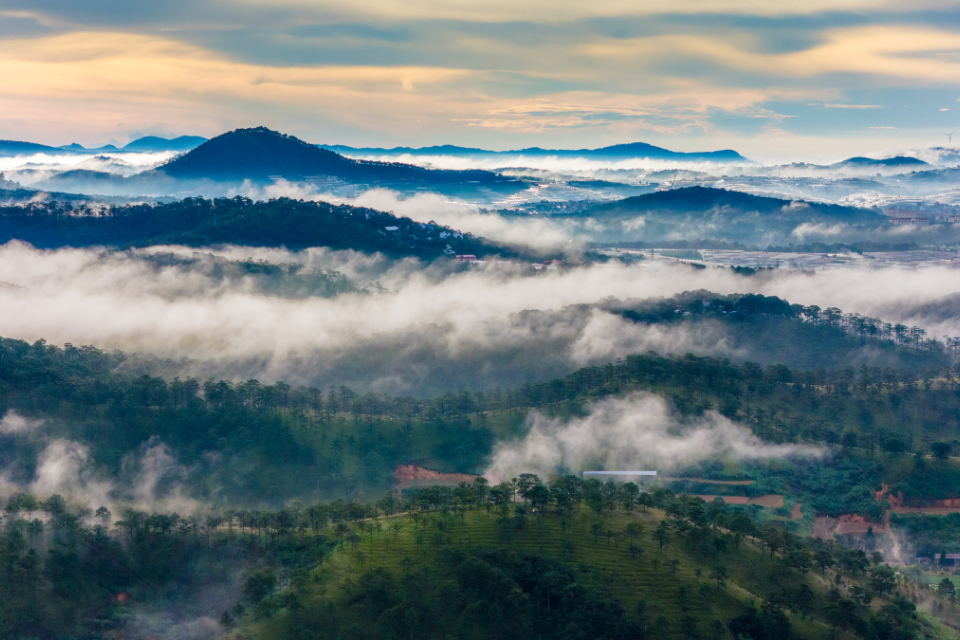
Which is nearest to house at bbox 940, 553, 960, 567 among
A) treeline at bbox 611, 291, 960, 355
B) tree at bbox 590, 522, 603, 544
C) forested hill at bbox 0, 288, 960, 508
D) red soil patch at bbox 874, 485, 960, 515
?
red soil patch at bbox 874, 485, 960, 515

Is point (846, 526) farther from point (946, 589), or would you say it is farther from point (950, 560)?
point (946, 589)

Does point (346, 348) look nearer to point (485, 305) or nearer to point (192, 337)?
point (192, 337)

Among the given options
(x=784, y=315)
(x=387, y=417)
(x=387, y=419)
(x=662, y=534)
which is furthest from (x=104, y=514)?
(x=784, y=315)

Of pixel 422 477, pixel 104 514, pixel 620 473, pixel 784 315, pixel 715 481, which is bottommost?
pixel 422 477

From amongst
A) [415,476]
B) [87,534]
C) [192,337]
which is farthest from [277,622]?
[192,337]

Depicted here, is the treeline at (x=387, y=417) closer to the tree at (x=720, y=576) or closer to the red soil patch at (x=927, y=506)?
the red soil patch at (x=927, y=506)

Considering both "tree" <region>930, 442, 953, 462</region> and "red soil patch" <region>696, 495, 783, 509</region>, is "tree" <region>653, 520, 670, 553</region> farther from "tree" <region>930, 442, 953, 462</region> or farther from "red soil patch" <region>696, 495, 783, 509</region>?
"tree" <region>930, 442, 953, 462</region>

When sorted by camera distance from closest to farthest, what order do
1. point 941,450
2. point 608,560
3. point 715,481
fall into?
point 608,560, point 941,450, point 715,481

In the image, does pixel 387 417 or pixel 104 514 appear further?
pixel 387 417
